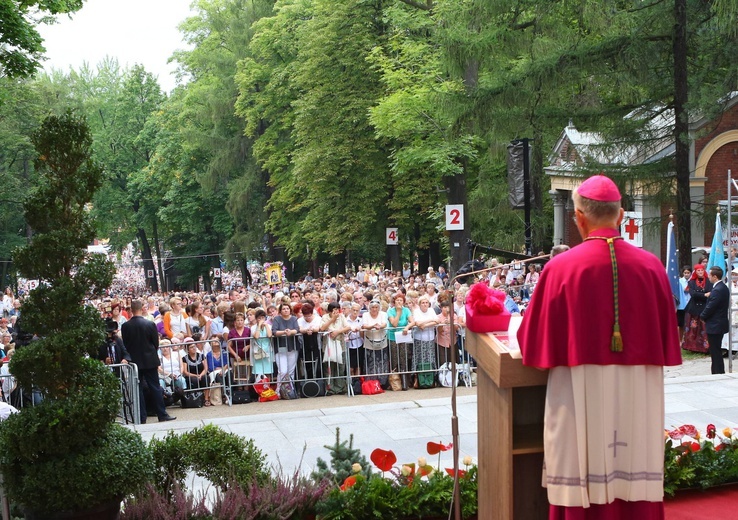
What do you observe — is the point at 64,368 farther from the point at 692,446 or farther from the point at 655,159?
the point at 655,159

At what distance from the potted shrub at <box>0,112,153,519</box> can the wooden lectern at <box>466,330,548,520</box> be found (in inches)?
93.7

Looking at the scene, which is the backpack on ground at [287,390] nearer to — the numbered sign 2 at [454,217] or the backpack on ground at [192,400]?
the backpack on ground at [192,400]

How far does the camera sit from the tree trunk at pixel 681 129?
64.8 ft

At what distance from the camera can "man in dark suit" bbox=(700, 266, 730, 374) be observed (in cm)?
1447

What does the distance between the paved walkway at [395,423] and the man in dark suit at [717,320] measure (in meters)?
1.39

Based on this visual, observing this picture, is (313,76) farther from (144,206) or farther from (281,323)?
(144,206)

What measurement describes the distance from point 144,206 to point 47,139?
179 feet

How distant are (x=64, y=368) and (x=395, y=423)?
18.8 feet

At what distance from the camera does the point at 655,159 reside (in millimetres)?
25062

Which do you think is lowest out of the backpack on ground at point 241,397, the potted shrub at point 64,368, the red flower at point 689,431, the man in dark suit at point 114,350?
the backpack on ground at point 241,397

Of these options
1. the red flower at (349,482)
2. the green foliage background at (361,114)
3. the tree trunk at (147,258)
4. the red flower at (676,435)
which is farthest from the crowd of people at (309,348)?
the tree trunk at (147,258)

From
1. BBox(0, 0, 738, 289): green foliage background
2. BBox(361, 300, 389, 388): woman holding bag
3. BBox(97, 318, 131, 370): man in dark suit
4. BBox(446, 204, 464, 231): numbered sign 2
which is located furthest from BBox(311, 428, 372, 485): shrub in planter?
BBox(446, 204, 464, 231): numbered sign 2

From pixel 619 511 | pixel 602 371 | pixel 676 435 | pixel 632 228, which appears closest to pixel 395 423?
pixel 676 435

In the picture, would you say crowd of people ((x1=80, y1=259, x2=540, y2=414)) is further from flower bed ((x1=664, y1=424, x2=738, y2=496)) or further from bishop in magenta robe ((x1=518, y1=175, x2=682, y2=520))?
bishop in magenta robe ((x1=518, y1=175, x2=682, y2=520))
